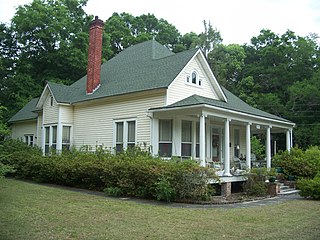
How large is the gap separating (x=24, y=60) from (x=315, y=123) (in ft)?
106

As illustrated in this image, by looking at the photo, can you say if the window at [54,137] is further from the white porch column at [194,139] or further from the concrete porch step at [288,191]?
the concrete porch step at [288,191]

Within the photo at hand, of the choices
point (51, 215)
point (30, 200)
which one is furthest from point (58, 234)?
point (30, 200)

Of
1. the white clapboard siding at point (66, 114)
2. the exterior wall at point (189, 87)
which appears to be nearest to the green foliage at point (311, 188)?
the exterior wall at point (189, 87)

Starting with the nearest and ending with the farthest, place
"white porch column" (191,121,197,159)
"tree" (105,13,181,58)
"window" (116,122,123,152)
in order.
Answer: "white porch column" (191,121,197,159) < "window" (116,122,123,152) < "tree" (105,13,181,58)

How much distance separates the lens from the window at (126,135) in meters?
18.4

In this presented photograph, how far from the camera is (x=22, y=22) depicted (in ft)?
121

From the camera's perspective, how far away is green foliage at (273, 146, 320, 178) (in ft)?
61.9

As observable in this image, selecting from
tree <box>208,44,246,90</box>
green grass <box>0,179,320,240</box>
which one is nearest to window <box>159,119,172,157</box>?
green grass <box>0,179,320,240</box>

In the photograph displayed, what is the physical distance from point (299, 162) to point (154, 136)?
8.43 metres

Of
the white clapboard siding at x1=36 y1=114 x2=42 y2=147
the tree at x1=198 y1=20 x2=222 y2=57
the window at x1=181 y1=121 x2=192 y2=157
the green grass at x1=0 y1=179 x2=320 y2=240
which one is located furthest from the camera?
the tree at x1=198 y1=20 x2=222 y2=57

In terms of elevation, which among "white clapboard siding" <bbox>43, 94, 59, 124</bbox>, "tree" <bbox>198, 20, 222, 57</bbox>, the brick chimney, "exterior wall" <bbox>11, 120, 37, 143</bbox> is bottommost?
"exterior wall" <bbox>11, 120, 37, 143</bbox>

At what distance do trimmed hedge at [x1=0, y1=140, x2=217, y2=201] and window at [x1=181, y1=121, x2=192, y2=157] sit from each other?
2934 mm

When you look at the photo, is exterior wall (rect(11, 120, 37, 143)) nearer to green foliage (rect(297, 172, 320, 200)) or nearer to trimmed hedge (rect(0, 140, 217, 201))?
trimmed hedge (rect(0, 140, 217, 201))

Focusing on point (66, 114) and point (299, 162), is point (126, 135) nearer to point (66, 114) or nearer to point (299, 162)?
point (66, 114)
